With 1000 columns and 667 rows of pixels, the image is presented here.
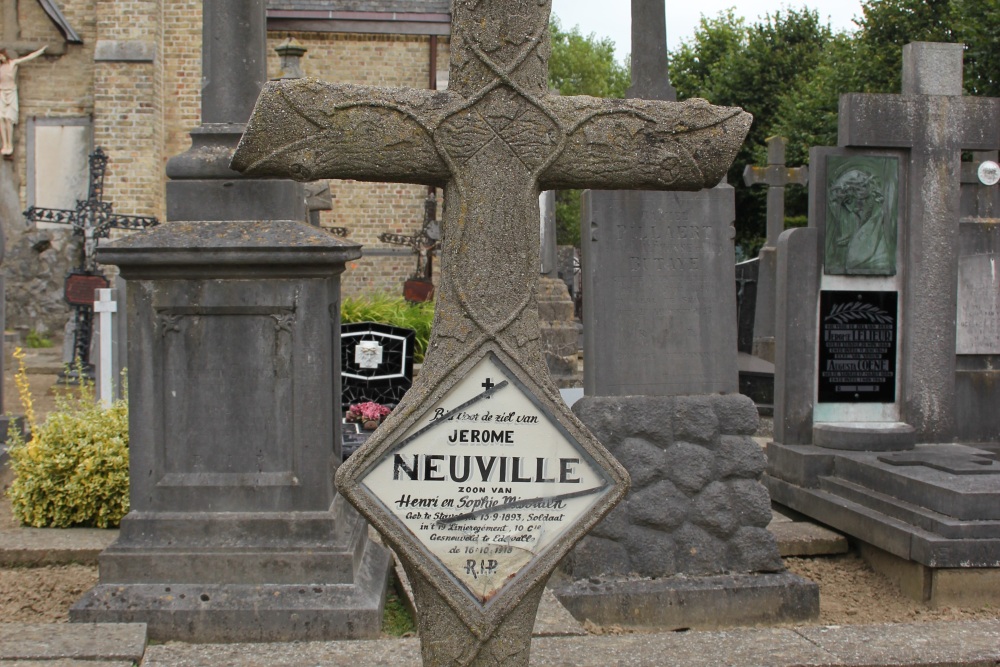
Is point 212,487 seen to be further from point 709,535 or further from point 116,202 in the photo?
point 116,202

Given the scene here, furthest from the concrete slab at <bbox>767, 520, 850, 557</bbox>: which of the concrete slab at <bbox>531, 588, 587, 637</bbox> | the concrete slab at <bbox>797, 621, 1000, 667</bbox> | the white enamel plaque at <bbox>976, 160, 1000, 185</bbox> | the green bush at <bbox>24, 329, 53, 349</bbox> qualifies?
the green bush at <bbox>24, 329, 53, 349</bbox>

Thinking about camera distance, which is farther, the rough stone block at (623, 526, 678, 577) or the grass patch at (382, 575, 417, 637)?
the rough stone block at (623, 526, 678, 577)

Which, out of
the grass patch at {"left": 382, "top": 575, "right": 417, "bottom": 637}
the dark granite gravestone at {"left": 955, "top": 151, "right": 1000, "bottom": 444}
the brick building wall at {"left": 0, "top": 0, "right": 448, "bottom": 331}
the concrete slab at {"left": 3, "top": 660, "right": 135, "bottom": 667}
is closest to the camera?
the concrete slab at {"left": 3, "top": 660, "right": 135, "bottom": 667}

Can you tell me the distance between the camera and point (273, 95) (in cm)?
242

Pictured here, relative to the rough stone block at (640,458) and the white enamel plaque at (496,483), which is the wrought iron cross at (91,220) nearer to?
the rough stone block at (640,458)

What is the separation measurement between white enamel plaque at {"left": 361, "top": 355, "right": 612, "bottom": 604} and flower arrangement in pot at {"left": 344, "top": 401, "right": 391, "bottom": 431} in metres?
6.16

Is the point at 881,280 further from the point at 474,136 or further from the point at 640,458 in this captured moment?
the point at 474,136

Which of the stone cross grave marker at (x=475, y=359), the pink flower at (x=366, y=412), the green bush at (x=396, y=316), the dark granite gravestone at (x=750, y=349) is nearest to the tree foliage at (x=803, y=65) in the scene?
the dark granite gravestone at (x=750, y=349)

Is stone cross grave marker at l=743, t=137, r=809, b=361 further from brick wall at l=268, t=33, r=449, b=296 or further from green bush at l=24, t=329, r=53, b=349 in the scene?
green bush at l=24, t=329, r=53, b=349

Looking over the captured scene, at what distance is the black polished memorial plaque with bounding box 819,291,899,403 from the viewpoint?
6812 millimetres

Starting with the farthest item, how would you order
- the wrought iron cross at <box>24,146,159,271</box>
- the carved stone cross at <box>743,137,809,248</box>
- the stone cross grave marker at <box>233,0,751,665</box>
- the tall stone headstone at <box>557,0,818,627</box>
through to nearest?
the wrought iron cross at <box>24,146,159,271</box> → the carved stone cross at <box>743,137,809,248</box> → the tall stone headstone at <box>557,0,818,627</box> → the stone cross grave marker at <box>233,0,751,665</box>

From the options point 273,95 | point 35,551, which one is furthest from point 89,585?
point 273,95

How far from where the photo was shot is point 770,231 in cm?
1527

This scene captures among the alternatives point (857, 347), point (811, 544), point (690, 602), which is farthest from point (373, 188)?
point (690, 602)
